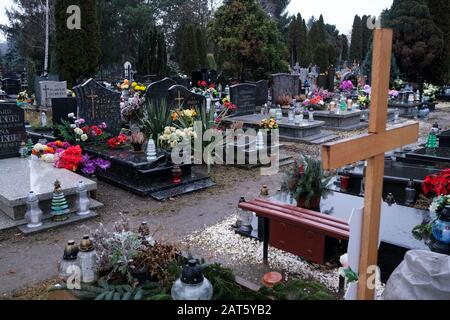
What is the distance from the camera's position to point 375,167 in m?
2.16

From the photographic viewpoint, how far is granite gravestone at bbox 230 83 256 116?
40.5 feet

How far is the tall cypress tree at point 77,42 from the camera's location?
1662 centimetres

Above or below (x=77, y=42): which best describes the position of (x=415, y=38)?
above

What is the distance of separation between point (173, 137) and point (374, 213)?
19.4 ft

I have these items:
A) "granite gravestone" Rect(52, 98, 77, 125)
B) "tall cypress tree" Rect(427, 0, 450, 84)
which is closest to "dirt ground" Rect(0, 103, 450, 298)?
"granite gravestone" Rect(52, 98, 77, 125)

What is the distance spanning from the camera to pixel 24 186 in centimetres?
590

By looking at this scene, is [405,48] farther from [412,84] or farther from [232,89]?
[232,89]

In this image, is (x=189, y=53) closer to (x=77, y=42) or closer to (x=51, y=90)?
(x=77, y=42)

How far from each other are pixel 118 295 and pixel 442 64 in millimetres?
20495

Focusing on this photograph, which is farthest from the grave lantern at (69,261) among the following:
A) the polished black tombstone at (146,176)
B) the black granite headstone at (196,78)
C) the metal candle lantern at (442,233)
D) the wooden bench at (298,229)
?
the black granite headstone at (196,78)

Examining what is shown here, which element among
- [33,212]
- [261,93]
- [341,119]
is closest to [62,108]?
[33,212]

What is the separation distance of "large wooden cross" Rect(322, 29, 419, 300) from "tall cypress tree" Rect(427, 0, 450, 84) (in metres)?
19.7
